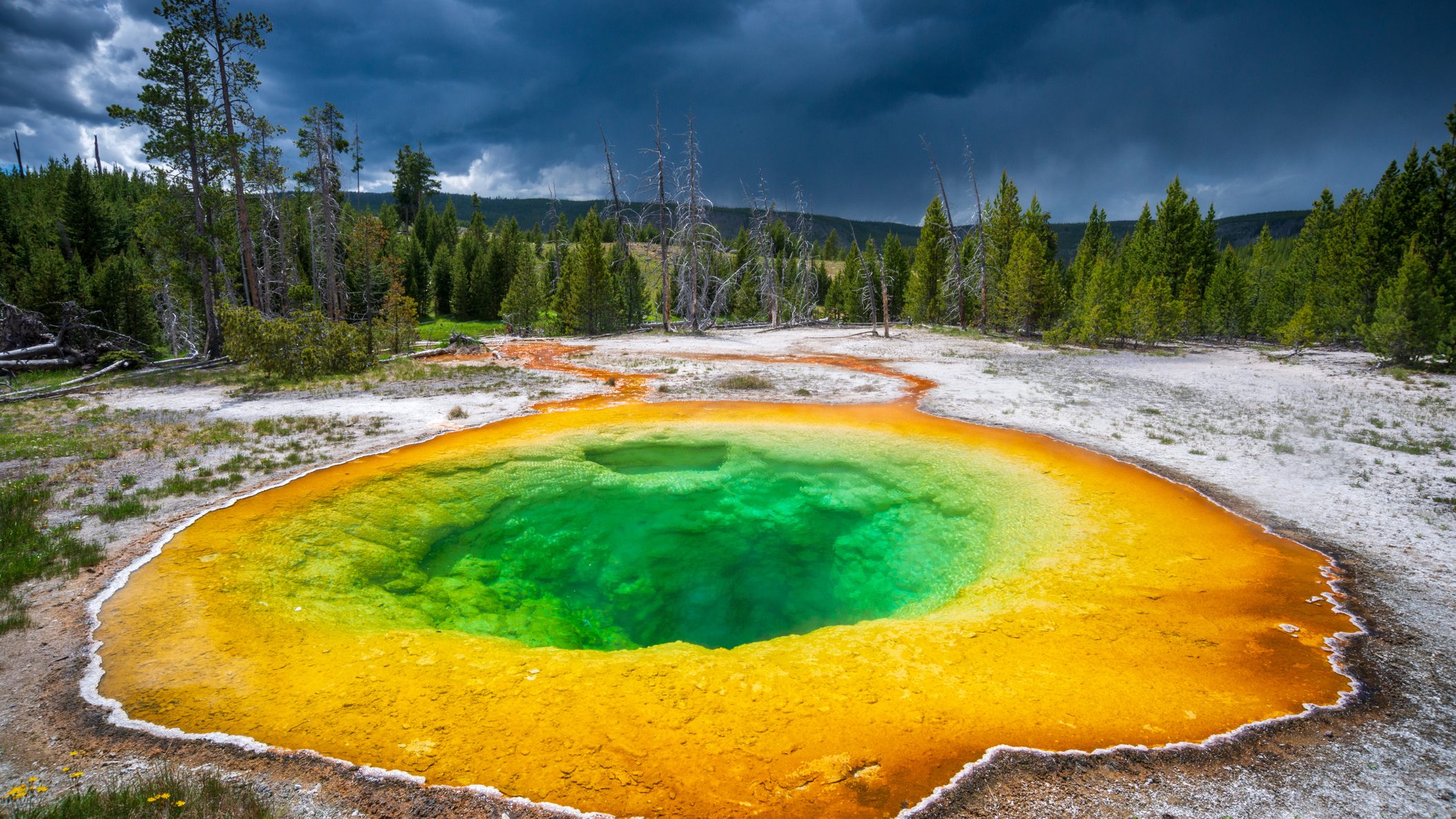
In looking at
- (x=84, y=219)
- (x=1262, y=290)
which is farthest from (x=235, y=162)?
(x=1262, y=290)

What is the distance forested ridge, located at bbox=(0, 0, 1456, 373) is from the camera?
20.7 m

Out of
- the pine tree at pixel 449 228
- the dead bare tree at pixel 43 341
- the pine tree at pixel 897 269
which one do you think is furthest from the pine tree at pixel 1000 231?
the pine tree at pixel 449 228

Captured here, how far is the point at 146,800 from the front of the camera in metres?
3.44

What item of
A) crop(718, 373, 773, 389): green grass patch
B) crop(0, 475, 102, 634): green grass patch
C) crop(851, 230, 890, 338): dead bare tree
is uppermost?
crop(851, 230, 890, 338): dead bare tree

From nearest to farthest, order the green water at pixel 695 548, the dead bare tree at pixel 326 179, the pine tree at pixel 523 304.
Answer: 1. the green water at pixel 695 548
2. the dead bare tree at pixel 326 179
3. the pine tree at pixel 523 304

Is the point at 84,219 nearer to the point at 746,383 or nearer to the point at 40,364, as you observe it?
the point at 40,364

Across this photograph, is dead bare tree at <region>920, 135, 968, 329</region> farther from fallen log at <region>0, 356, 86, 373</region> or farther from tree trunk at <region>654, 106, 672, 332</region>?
fallen log at <region>0, 356, 86, 373</region>

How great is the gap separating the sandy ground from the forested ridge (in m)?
6.85

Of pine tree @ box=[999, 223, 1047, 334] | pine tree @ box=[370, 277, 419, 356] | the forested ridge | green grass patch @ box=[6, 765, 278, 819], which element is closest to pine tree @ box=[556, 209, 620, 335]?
the forested ridge

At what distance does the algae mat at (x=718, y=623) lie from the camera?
434 centimetres

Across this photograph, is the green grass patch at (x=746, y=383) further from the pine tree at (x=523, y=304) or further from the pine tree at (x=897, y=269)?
the pine tree at (x=897, y=269)

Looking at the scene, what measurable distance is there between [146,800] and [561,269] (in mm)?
45197

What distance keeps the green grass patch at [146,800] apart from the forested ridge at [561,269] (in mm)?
19380

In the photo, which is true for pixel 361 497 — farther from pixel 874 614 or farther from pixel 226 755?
pixel 874 614
